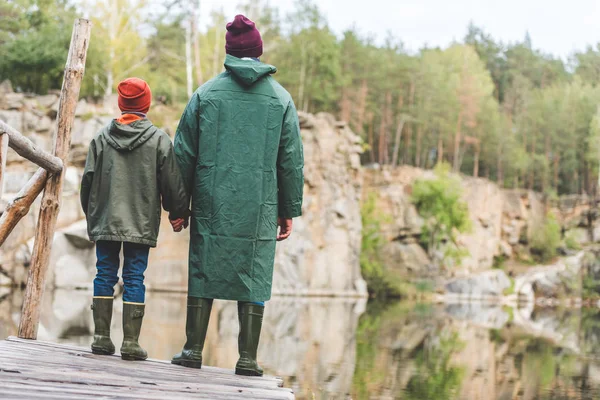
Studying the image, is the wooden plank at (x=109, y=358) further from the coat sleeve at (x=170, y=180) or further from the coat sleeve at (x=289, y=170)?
the coat sleeve at (x=289, y=170)

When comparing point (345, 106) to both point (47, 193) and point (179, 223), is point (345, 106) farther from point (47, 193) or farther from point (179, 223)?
point (179, 223)

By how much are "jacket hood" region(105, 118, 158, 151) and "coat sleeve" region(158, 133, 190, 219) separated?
0.12 m

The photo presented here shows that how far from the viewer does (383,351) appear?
16922 millimetres

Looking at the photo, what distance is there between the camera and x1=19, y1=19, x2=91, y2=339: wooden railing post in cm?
665

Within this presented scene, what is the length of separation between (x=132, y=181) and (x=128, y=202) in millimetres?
141

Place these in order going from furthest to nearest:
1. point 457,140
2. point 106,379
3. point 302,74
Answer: point 457,140
point 302,74
point 106,379

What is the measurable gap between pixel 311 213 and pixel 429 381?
31.6m

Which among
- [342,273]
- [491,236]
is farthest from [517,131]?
[342,273]

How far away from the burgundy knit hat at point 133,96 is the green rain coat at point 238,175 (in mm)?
300

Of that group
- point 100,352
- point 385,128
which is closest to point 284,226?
point 100,352

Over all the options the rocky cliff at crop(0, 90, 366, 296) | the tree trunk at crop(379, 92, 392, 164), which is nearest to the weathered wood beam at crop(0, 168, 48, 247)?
the rocky cliff at crop(0, 90, 366, 296)

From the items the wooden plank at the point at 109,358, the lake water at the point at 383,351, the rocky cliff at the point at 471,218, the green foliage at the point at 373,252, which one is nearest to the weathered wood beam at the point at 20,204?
the wooden plank at the point at 109,358

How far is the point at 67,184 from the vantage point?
32750 mm

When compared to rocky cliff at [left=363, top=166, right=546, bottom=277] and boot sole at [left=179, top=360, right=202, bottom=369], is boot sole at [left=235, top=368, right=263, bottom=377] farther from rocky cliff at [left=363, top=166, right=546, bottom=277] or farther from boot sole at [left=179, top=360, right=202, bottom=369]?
rocky cliff at [left=363, top=166, right=546, bottom=277]
